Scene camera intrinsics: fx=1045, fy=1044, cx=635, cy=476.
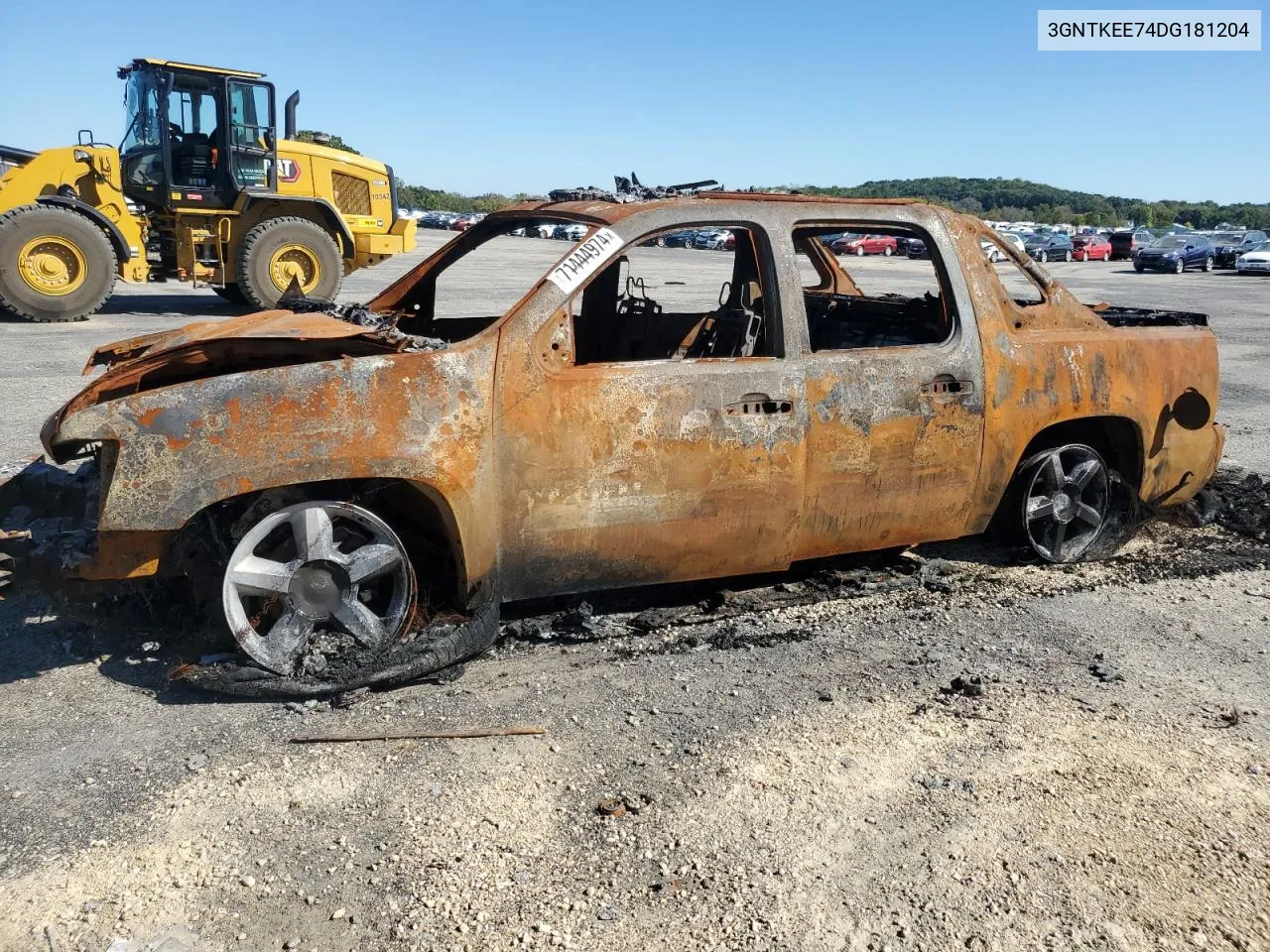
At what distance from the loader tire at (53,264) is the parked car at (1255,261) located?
33.9 meters

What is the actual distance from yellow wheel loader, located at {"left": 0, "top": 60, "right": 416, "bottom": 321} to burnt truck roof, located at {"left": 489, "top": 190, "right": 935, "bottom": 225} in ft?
31.4

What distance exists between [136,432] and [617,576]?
5.86 ft

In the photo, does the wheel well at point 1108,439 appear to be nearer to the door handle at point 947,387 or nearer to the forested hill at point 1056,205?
the door handle at point 947,387

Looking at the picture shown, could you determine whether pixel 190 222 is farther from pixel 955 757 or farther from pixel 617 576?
pixel 955 757

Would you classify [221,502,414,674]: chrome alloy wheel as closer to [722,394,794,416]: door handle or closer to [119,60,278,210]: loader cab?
[722,394,794,416]: door handle

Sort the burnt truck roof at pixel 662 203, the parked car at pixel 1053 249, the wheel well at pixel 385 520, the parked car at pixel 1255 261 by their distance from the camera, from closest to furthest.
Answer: the wheel well at pixel 385 520 → the burnt truck roof at pixel 662 203 → the parked car at pixel 1255 261 → the parked car at pixel 1053 249

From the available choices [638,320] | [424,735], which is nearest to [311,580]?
[424,735]

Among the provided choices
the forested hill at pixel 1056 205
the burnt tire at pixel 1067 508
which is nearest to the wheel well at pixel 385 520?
the burnt tire at pixel 1067 508

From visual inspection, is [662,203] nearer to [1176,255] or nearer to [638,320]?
[638,320]

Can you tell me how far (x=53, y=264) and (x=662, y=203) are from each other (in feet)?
40.5

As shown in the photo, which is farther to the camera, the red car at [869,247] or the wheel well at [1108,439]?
the red car at [869,247]

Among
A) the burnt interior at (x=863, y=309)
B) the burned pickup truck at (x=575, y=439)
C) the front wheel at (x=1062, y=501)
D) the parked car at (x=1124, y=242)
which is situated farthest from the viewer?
the parked car at (x=1124, y=242)

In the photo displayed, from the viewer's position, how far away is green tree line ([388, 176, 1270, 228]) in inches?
3770

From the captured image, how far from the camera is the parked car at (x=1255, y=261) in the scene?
33.8 metres
